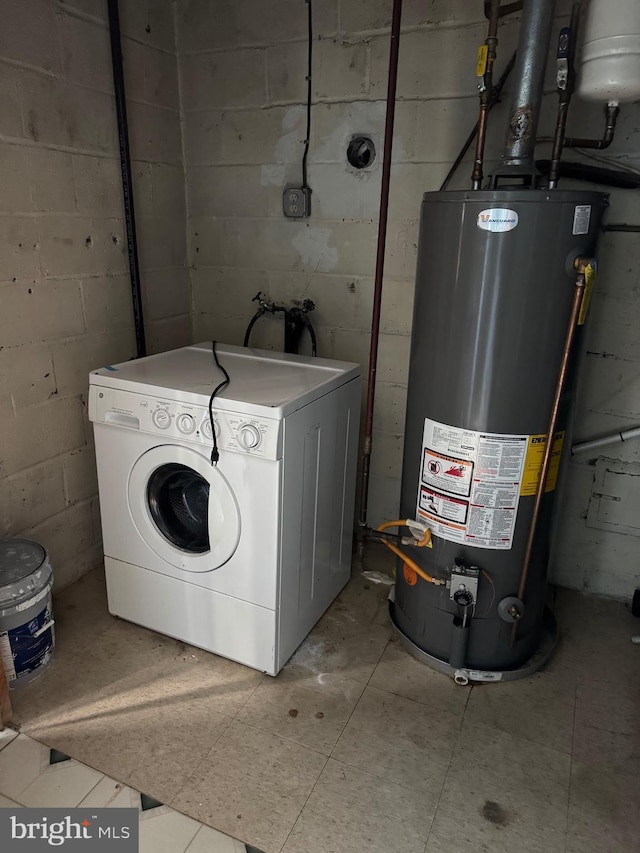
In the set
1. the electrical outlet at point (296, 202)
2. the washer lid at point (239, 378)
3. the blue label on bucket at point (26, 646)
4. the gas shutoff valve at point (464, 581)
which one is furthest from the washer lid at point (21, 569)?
the electrical outlet at point (296, 202)

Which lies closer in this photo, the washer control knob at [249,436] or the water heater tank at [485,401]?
the water heater tank at [485,401]

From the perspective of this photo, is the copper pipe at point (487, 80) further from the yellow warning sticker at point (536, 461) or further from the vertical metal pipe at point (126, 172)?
the vertical metal pipe at point (126, 172)

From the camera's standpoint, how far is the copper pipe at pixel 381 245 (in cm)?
188

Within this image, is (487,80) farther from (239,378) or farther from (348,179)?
(239,378)

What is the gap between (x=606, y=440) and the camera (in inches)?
80.4

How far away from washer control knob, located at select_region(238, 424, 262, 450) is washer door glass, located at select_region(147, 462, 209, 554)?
0.29 metres

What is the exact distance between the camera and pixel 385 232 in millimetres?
2160

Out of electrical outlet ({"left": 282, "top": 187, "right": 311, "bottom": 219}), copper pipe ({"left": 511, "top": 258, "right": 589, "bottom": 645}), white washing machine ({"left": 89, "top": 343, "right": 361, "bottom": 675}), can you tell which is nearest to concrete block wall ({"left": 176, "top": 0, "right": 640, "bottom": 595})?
electrical outlet ({"left": 282, "top": 187, "right": 311, "bottom": 219})

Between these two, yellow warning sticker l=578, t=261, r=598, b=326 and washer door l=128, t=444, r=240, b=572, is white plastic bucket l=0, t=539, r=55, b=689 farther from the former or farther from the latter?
yellow warning sticker l=578, t=261, r=598, b=326

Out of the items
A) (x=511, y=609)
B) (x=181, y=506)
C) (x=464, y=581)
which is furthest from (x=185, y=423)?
(x=511, y=609)

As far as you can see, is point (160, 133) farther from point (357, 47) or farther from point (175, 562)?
point (175, 562)

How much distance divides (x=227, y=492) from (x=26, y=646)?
0.78 metres

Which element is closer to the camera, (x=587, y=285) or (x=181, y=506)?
(x=587, y=285)

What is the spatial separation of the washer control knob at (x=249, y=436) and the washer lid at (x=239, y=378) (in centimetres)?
4
